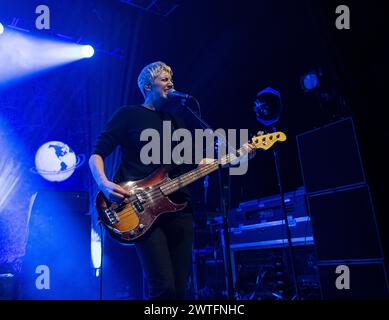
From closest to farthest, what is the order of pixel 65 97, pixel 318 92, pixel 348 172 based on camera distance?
pixel 348 172
pixel 318 92
pixel 65 97

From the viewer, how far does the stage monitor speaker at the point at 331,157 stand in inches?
131

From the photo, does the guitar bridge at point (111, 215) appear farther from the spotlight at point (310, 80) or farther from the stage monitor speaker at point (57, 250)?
the spotlight at point (310, 80)

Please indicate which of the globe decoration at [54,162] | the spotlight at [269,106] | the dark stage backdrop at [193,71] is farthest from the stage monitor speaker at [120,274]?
the spotlight at [269,106]

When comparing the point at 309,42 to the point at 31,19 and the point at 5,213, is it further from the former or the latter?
the point at 5,213

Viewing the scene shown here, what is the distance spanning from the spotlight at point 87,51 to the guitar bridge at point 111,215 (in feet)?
14.5

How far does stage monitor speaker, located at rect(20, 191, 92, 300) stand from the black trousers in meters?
2.21

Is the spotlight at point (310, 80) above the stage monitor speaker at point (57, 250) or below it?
above

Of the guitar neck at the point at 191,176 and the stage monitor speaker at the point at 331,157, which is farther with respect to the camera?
the stage monitor speaker at the point at 331,157

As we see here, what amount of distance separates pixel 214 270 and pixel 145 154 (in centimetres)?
323

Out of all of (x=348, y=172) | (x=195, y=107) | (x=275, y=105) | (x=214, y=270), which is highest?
(x=275, y=105)

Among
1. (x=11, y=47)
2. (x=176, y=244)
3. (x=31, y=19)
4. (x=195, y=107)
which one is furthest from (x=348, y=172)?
(x=11, y=47)

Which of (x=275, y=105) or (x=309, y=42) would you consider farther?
(x=309, y=42)

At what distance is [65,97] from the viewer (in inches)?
257

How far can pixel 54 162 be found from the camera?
20.5 ft
